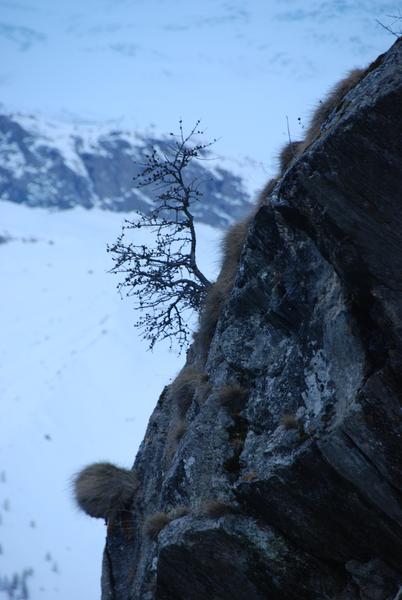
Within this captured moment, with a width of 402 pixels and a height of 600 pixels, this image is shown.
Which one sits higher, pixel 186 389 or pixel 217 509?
pixel 186 389

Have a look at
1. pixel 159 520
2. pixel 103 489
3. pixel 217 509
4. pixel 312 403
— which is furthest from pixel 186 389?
pixel 312 403

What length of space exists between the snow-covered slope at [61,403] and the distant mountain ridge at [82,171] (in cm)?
6093

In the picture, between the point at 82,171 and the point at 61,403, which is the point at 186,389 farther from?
the point at 82,171

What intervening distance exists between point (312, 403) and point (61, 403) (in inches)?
1349

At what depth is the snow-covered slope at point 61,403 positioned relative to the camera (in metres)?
28.0

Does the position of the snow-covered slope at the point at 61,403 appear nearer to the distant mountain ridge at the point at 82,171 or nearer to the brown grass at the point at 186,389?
the brown grass at the point at 186,389

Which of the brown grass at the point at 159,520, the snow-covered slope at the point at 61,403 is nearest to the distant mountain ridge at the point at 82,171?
the snow-covered slope at the point at 61,403

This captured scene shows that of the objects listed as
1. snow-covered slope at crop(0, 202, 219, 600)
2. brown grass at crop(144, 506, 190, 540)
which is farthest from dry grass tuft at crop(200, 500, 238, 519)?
snow-covered slope at crop(0, 202, 219, 600)

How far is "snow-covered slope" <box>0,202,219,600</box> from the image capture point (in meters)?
28.0

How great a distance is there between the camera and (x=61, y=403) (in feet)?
125

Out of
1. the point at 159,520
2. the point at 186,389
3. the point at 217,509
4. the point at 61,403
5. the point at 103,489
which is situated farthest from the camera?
the point at 61,403

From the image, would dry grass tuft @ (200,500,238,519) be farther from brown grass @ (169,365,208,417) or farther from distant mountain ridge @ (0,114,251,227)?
distant mountain ridge @ (0,114,251,227)

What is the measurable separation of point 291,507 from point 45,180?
134 m

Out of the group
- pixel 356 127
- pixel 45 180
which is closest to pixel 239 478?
pixel 356 127
